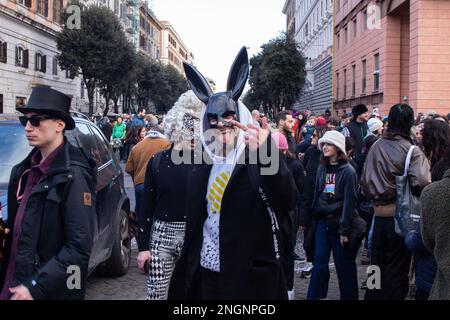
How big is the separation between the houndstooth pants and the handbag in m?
1.86

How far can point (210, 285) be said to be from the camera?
10.4 feet

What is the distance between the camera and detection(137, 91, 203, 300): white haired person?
14.5 ft

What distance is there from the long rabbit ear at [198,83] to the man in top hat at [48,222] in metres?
0.76

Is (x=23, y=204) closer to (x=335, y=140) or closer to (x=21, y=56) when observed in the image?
(x=335, y=140)

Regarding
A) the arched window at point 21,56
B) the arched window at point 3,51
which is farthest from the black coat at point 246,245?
the arched window at point 21,56

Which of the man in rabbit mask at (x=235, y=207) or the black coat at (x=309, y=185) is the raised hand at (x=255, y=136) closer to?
the man in rabbit mask at (x=235, y=207)

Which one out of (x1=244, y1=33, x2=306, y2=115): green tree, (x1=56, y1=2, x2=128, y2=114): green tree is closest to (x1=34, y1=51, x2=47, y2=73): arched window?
(x1=56, y1=2, x2=128, y2=114): green tree

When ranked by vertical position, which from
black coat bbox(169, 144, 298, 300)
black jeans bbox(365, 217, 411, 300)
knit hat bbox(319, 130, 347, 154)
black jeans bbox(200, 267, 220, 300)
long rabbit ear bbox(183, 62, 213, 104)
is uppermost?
long rabbit ear bbox(183, 62, 213, 104)

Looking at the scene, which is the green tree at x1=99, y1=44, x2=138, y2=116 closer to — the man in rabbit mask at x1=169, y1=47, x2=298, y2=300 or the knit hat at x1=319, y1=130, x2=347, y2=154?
the knit hat at x1=319, y1=130, x2=347, y2=154

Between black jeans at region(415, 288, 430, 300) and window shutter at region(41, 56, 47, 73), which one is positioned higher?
window shutter at region(41, 56, 47, 73)

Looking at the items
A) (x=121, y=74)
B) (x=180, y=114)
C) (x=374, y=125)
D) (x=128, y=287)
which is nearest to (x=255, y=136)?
(x=180, y=114)

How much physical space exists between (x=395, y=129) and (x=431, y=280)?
209cm

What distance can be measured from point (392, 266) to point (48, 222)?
10.9 feet

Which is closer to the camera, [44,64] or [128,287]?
[128,287]
